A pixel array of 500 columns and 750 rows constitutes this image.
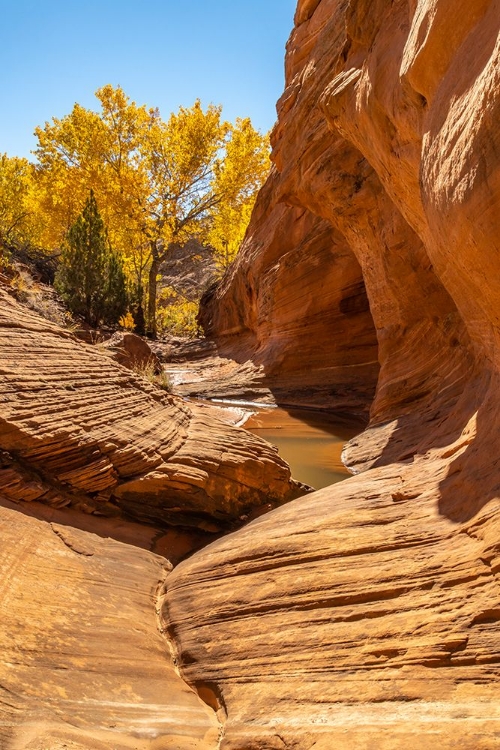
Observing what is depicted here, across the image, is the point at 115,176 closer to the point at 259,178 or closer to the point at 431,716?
the point at 259,178

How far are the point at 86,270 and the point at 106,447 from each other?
13.6 meters

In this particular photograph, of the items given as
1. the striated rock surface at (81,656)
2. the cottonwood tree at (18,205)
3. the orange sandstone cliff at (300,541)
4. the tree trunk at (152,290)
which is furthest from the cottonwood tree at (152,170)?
the striated rock surface at (81,656)

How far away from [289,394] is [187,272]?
25318 millimetres

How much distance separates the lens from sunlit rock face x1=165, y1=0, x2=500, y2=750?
1876 millimetres

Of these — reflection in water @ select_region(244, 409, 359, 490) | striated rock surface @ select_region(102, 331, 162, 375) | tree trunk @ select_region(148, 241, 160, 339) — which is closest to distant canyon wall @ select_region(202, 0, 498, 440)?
reflection in water @ select_region(244, 409, 359, 490)

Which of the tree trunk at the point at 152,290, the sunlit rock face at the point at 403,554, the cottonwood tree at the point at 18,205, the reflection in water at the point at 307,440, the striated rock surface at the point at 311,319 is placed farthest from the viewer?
the cottonwood tree at the point at 18,205

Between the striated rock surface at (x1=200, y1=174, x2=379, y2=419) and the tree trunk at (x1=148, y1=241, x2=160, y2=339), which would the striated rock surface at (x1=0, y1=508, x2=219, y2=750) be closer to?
the striated rock surface at (x1=200, y1=174, x2=379, y2=419)

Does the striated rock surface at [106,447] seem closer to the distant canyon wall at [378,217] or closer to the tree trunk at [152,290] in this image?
the distant canyon wall at [378,217]

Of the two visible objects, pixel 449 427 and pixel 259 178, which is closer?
pixel 449 427

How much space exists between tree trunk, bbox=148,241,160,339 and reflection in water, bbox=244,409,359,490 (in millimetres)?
10386

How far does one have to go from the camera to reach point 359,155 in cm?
860

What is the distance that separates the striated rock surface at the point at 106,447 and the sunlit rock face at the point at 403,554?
0.70m

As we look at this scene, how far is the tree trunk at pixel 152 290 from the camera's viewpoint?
20094 millimetres

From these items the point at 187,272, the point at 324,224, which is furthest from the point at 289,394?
the point at 187,272
